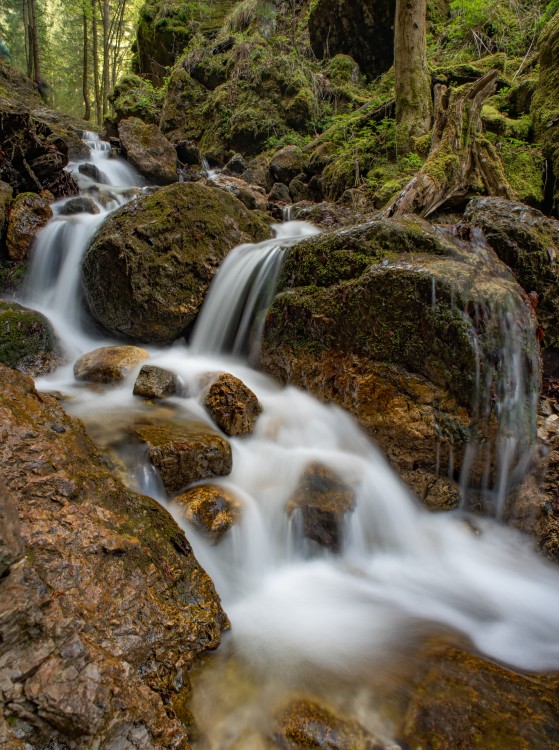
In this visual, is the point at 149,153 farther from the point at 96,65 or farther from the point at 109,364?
the point at 96,65

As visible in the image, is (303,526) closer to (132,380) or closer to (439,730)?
(439,730)

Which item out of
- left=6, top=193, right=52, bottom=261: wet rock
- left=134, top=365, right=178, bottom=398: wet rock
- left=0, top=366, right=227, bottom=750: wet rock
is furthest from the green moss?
left=0, top=366, right=227, bottom=750: wet rock

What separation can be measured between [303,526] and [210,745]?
5.34 ft

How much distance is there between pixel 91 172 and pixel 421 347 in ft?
37.3

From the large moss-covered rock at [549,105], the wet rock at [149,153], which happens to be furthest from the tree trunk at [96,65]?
the large moss-covered rock at [549,105]

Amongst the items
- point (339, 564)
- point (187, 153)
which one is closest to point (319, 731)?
point (339, 564)

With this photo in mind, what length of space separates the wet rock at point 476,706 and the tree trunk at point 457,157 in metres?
5.87

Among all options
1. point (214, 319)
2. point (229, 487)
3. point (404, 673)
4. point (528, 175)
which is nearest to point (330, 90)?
point (528, 175)

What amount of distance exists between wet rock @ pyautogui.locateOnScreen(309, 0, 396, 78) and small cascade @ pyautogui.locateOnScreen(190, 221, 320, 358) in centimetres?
1359

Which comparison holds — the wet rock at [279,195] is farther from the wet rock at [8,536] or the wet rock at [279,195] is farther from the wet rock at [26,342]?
the wet rock at [8,536]

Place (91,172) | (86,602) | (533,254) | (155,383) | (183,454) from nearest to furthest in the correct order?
(86,602), (183,454), (155,383), (533,254), (91,172)

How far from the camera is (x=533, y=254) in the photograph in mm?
4961

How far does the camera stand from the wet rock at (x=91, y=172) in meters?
11.4

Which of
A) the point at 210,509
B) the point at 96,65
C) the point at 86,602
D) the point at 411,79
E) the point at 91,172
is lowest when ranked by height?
the point at 210,509
